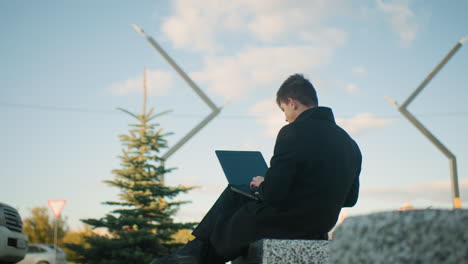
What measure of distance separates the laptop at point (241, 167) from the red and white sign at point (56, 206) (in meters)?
14.3

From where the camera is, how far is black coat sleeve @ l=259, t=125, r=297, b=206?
2.91 metres

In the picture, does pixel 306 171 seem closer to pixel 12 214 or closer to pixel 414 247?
pixel 414 247

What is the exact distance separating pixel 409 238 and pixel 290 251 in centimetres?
198

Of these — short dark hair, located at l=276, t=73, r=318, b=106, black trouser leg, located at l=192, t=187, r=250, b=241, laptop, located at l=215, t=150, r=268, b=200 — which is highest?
short dark hair, located at l=276, t=73, r=318, b=106

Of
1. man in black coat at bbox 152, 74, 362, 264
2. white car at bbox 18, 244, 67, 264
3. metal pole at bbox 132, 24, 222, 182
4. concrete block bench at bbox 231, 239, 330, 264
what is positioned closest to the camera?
concrete block bench at bbox 231, 239, 330, 264

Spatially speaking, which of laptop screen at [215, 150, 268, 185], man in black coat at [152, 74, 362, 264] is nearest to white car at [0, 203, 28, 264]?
man in black coat at [152, 74, 362, 264]

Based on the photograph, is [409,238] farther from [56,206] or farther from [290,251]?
[56,206]

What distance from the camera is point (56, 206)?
1664cm

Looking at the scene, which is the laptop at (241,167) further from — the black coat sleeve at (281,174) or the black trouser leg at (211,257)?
the black trouser leg at (211,257)

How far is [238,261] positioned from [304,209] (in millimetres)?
694

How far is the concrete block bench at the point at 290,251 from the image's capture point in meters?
2.84

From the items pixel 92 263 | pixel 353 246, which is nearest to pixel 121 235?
pixel 92 263

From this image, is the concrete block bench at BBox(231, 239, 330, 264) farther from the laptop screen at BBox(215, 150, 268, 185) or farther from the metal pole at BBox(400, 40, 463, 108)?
the metal pole at BBox(400, 40, 463, 108)

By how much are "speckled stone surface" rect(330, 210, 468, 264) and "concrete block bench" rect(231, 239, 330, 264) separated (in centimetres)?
184
